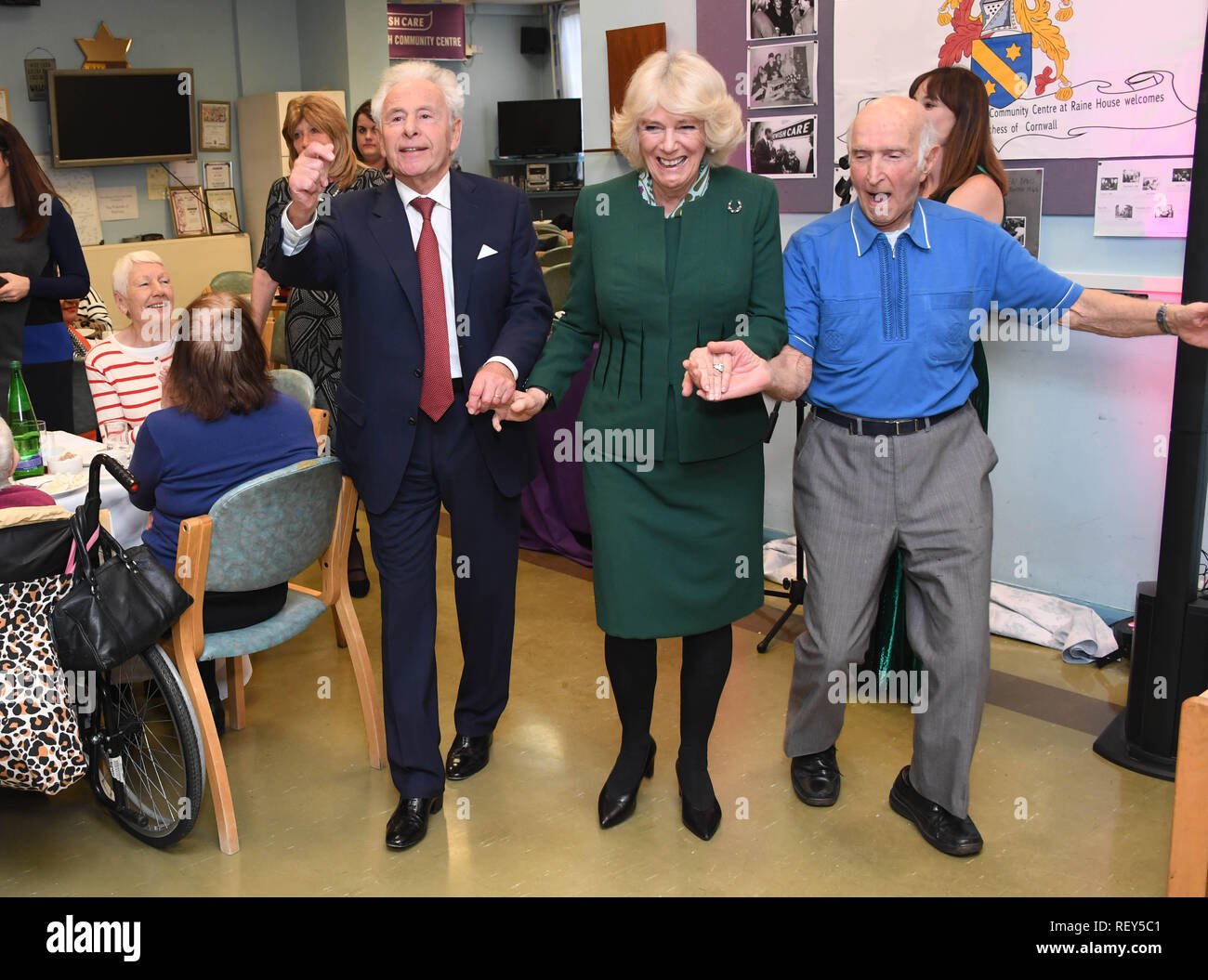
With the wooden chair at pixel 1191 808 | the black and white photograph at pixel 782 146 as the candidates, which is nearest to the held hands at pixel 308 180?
the wooden chair at pixel 1191 808

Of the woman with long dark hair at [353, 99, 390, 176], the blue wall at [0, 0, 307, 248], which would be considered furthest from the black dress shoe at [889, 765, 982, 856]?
the blue wall at [0, 0, 307, 248]

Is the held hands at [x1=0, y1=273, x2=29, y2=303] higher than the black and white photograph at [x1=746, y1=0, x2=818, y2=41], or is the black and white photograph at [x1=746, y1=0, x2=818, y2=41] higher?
the black and white photograph at [x1=746, y1=0, x2=818, y2=41]

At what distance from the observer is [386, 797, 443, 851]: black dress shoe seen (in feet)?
9.19

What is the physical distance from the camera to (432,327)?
269 centimetres

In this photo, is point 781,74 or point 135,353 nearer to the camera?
point 135,353

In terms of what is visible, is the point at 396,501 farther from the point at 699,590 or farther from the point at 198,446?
the point at 699,590

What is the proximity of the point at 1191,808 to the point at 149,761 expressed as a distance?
8.18ft

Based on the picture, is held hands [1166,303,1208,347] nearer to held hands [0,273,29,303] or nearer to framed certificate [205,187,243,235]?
held hands [0,273,29,303]

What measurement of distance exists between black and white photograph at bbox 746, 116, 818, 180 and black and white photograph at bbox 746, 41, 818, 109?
0.21 feet

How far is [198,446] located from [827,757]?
1738mm

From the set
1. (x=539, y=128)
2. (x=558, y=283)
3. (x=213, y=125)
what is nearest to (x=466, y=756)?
(x=558, y=283)
